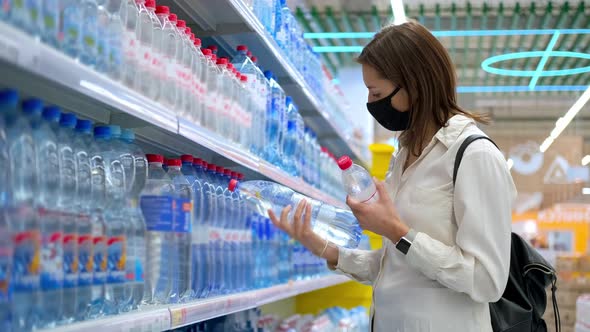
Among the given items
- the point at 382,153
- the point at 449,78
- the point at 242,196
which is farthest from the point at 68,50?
the point at 382,153

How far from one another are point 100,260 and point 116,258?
7 centimetres

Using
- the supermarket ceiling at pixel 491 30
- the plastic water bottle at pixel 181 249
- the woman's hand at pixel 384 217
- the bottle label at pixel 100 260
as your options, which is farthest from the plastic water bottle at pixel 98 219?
the supermarket ceiling at pixel 491 30

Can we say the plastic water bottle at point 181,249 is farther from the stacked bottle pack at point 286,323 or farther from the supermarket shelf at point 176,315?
the stacked bottle pack at point 286,323

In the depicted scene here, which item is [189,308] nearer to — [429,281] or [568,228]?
[429,281]

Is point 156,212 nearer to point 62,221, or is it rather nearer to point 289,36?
point 62,221

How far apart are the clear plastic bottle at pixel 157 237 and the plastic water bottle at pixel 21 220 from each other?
540 mm

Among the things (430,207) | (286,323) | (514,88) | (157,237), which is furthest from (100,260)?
(514,88)

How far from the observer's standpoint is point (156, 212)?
1.97 meters

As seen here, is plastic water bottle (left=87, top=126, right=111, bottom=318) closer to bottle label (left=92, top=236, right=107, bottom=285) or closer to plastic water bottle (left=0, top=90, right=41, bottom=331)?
bottle label (left=92, top=236, right=107, bottom=285)

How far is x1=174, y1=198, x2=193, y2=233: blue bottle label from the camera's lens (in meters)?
2.02

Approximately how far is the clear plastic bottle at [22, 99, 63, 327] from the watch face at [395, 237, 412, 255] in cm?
90

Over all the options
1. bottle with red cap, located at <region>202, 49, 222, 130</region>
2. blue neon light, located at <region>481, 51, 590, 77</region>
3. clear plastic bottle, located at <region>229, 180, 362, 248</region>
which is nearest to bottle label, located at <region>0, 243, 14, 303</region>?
bottle with red cap, located at <region>202, 49, 222, 130</region>

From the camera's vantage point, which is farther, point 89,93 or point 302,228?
point 302,228

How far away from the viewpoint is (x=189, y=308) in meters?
1.99
